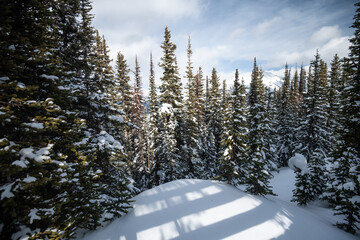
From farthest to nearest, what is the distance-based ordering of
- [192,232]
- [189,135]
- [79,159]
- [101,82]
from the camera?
[189,135], [101,82], [79,159], [192,232]

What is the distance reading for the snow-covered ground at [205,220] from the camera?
6.32 metres

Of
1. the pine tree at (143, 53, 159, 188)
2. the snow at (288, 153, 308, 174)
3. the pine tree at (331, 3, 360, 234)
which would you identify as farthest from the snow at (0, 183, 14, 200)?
the snow at (288, 153, 308, 174)

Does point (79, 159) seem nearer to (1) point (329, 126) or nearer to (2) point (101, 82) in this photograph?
(2) point (101, 82)

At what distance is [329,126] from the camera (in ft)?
81.8

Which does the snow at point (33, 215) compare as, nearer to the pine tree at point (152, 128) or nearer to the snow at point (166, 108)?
the snow at point (166, 108)

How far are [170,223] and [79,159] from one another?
203 inches

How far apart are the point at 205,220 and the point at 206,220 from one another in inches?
1.8

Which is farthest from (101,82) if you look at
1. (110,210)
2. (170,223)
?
(170,223)

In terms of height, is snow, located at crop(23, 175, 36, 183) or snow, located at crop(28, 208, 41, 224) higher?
snow, located at crop(23, 175, 36, 183)

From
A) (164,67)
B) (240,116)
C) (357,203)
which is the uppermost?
(164,67)

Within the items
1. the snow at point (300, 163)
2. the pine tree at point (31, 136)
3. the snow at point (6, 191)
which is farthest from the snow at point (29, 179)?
the snow at point (300, 163)

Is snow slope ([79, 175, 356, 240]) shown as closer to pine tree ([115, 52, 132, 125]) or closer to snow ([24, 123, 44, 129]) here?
snow ([24, 123, 44, 129])

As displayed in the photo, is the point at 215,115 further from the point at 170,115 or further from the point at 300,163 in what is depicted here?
the point at 300,163

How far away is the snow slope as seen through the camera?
631 cm
